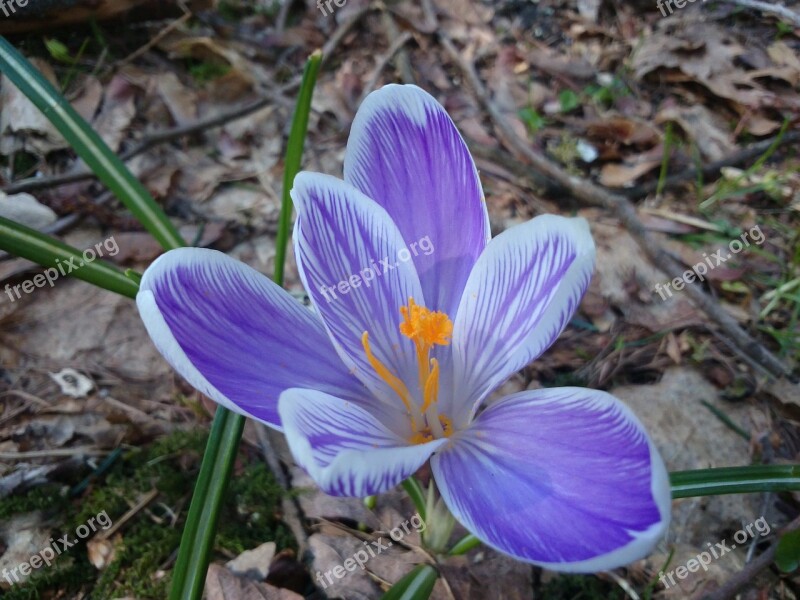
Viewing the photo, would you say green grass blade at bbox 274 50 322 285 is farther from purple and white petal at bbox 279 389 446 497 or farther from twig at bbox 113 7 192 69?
twig at bbox 113 7 192 69

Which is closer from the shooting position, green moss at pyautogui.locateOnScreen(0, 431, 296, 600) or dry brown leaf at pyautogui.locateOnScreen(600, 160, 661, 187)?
green moss at pyautogui.locateOnScreen(0, 431, 296, 600)

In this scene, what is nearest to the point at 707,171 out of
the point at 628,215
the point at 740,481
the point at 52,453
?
the point at 628,215

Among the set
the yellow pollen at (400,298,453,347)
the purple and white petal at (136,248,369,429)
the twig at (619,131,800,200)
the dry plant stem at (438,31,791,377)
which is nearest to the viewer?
the purple and white petal at (136,248,369,429)

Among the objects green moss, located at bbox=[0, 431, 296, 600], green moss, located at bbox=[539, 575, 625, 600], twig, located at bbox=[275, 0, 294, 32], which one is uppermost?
twig, located at bbox=[275, 0, 294, 32]

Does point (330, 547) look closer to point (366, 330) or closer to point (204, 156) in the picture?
point (366, 330)

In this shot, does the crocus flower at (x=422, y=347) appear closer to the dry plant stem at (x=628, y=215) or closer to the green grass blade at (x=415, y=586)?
the green grass blade at (x=415, y=586)

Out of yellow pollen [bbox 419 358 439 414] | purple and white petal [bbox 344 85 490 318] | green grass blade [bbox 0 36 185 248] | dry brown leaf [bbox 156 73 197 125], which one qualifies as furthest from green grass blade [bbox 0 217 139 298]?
dry brown leaf [bbox 156 73 197 125]

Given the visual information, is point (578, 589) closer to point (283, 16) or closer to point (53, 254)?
point (53, 254)
